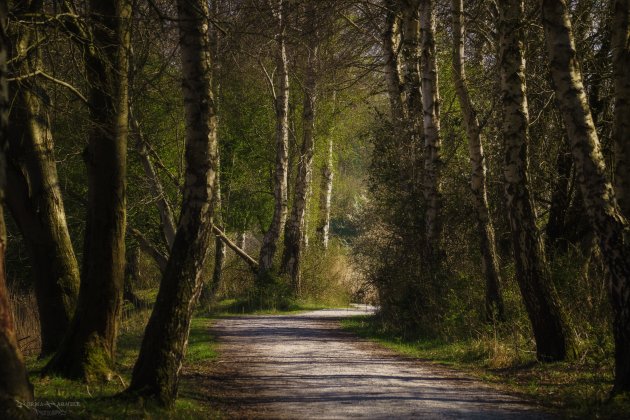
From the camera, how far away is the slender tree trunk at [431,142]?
18.3 metres

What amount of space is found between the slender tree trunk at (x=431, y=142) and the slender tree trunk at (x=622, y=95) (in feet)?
24.7

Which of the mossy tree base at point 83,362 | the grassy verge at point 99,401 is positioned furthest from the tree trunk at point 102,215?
the grassy verge at point 99,401

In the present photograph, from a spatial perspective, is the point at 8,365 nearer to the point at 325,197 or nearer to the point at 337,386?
the point at 337,386

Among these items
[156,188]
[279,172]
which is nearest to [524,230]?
[156,188]

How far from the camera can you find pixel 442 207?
19234mm

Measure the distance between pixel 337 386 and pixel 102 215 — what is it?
13.1 feet

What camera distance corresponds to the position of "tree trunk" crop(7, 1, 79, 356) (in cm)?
1248

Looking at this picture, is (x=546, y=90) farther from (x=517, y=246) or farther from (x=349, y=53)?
(x=349, y=53)

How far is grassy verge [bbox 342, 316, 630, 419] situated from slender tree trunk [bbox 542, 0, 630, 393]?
1.60 ft

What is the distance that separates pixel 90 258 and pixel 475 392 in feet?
18.0

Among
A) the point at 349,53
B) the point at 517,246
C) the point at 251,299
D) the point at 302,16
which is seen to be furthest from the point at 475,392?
the point at 251,299

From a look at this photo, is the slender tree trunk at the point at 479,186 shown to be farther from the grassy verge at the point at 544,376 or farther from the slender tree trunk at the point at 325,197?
the slender tree trunk at the point at 325,197

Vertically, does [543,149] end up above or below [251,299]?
above

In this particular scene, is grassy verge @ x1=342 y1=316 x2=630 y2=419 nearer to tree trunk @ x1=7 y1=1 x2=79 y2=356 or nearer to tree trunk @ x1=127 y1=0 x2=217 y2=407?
tree trunk @ x1=127 y1=0 x2=217 y2=407
